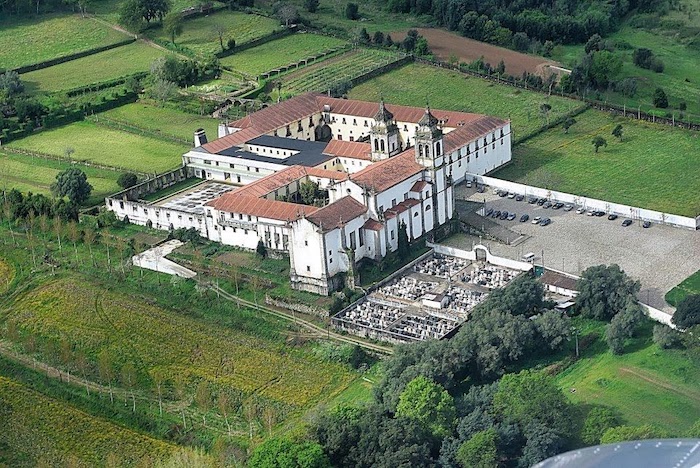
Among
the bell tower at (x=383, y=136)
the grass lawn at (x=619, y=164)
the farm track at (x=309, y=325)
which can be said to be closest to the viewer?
the farm track at (x=309, y=325)

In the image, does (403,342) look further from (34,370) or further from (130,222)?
(130,222)

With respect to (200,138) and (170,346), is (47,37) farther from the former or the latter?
(170,346)

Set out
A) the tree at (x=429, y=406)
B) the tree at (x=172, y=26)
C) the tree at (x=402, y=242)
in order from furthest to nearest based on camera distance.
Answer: the tree at (x=172, y=26) → the tree at (x=402, y=242) → the tree at (x=429, y=406)

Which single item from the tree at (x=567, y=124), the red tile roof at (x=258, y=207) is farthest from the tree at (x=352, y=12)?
the red tile roof at (x=258, y=207)

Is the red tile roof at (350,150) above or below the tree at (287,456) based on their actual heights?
above

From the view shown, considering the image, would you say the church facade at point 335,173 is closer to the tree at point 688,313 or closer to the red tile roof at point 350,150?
the red tile roof at point 350,150

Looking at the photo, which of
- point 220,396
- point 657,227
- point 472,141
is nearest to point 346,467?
point 220,396
